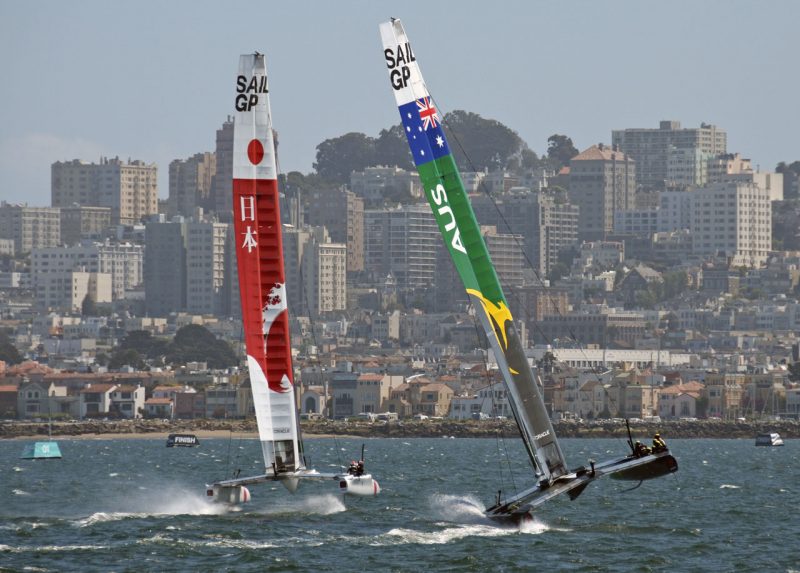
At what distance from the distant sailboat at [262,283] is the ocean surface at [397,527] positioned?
1.33 metres

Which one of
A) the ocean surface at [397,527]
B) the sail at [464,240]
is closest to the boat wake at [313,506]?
the ocean surface at [397,527]

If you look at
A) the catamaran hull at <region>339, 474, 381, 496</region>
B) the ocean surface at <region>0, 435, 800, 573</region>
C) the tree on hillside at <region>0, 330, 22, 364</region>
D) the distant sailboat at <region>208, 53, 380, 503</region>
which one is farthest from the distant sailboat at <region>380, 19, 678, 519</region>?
the tree on hillside at <region>0, 330, 22, 364</region>

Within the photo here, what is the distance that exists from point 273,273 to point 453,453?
157 feet

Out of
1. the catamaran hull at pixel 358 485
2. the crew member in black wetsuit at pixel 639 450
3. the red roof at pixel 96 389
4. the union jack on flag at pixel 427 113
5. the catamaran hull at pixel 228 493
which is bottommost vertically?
the red roof at pixel 96 389

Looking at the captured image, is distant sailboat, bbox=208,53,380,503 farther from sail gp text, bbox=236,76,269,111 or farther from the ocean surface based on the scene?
A: the ocean surface

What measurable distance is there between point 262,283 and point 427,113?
17.8 ft

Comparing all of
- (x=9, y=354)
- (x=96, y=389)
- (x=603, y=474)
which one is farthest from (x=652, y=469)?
(x=9, y=354)

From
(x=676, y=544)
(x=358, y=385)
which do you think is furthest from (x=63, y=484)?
(x=358, y=385)

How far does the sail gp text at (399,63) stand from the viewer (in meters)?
33.1

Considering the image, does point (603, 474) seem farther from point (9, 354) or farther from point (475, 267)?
point (9, 354)

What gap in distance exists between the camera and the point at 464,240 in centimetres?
3312

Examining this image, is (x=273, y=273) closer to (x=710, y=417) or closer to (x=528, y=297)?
(x=710, y=417)

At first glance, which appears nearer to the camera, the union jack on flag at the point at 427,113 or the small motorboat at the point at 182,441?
the union jack on flag at the point at 427,113

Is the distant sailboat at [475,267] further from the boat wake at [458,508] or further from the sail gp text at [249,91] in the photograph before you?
the sail gp text at [249,91]
